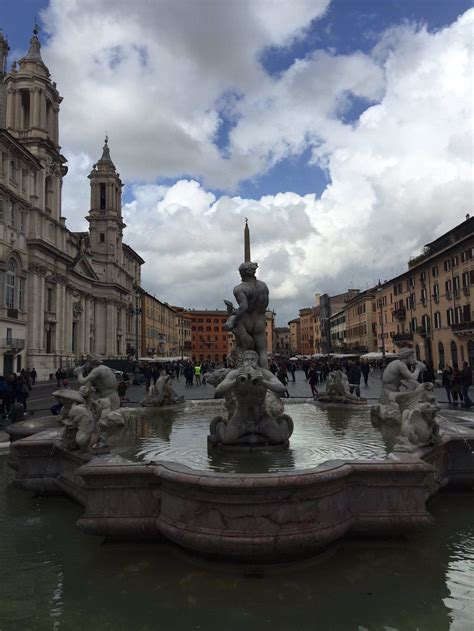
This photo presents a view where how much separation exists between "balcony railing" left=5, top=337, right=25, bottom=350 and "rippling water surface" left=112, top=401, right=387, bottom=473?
28879 millimetres

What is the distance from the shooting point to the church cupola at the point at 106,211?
73.8 m

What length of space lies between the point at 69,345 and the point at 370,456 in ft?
162

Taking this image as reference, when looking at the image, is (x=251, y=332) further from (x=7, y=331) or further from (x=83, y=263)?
(x=83, y=263)

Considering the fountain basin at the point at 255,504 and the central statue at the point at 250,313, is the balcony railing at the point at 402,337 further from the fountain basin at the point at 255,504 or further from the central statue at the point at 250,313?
the fountain basin at the point at 255,504

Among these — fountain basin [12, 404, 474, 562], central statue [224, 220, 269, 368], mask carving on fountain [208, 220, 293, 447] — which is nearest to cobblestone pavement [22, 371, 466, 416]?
central statue [224, 220, 269, 368]

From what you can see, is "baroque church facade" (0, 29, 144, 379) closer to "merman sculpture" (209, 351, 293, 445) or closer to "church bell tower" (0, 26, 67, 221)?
"church bell tower" (0, 26, 67, 221)

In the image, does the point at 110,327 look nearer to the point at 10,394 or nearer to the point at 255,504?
the point at 10,394

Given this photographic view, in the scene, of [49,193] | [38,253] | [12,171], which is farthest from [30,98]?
[38,253]

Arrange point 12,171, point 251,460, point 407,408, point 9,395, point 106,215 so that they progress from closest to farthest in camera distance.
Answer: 1. point 251,460
2. point 407,408
3. point 9,395
4. point 12,171
5. point 106,215

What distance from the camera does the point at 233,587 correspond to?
3.89 metres

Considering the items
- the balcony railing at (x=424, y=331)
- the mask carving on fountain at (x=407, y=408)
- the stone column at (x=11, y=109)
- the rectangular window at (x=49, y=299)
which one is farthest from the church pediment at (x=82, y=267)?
the mask carving on fountain at (x=407, y=408)

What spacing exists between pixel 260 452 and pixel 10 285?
122 feet

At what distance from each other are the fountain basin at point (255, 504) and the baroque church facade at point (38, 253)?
3461 cm

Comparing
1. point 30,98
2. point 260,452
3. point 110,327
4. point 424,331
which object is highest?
point 30,98
